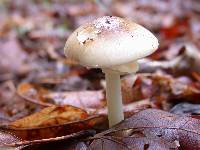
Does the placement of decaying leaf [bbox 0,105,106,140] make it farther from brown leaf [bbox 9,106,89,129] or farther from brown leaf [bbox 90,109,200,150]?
brown leaf [bbox 90,109,200,150]

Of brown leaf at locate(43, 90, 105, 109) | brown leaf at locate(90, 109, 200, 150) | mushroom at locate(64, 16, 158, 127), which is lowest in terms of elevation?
brown leaf at locate(90, 109, 200, 150)

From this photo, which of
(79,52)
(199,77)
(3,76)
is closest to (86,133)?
(79,52)

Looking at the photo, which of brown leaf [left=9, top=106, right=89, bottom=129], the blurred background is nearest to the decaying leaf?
brown leaf [left=9, top=106, right=89, bottom=129]

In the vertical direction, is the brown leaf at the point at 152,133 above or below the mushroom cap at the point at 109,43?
below

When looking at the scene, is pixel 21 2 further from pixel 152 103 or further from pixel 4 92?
pixel 152 103

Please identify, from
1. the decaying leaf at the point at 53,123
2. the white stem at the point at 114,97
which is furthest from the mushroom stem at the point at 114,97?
the decaying leaf at the point at 53,123

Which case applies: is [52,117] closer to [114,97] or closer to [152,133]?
[114,97]

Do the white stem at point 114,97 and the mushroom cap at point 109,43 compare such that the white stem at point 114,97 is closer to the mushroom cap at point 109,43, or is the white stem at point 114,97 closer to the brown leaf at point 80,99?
the mushroom cap at point 109,43
